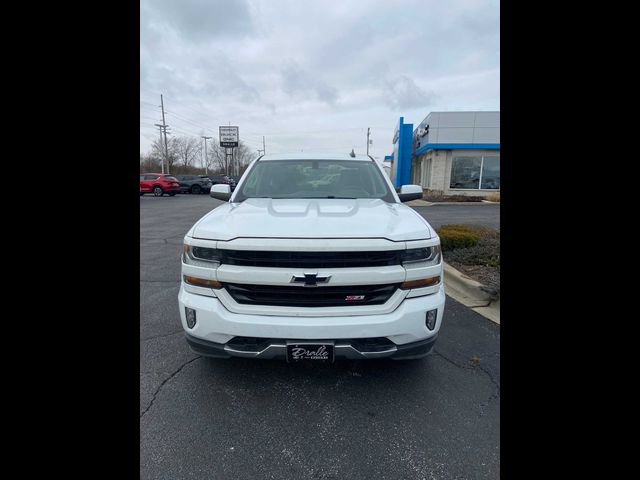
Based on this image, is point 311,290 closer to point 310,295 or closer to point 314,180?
point 310,295

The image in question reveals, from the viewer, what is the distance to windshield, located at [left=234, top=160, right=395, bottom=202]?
337cm

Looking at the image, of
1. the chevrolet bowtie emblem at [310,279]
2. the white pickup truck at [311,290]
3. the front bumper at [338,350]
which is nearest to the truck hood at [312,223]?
the white pickup truck at [311,290]

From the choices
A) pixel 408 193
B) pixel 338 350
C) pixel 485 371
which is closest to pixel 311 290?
pixel 338 350

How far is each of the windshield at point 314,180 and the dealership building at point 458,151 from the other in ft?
59.1

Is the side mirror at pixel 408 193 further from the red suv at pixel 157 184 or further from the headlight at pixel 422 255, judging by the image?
the red suv at pixel 157 184

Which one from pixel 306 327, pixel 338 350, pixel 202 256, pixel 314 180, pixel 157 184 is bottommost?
pixel 338 350

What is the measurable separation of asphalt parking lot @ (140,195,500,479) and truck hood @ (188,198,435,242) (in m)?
1.15

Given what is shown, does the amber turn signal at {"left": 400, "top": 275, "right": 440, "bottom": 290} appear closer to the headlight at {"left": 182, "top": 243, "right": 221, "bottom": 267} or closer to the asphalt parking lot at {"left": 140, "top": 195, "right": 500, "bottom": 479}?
the asphalt parking lot at {"left": 140, "top": 195, "right": 500, "bottom": 479}

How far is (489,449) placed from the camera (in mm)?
1807

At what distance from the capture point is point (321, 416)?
6.71ft

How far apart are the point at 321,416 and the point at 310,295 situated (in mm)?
803
